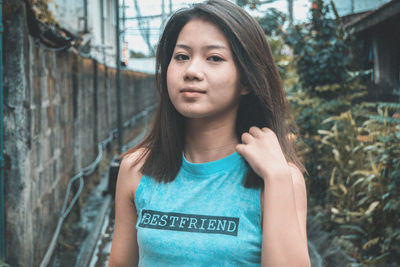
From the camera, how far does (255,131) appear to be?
5.32ft

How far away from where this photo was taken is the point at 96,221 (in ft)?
20.7

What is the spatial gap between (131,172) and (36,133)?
2770 mm

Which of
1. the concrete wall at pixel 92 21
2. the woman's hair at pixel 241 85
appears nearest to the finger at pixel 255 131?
the woman's hair at pixel 241 85

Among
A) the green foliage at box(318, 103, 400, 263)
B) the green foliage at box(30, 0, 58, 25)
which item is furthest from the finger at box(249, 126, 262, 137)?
the green foliage at box(30, 0, 58, 25)

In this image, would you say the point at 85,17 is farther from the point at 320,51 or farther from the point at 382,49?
the point at 382,49

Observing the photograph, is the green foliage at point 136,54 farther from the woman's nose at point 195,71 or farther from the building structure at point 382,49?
the woman's nose at point 195,71

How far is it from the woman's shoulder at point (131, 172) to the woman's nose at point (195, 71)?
415 millimetres

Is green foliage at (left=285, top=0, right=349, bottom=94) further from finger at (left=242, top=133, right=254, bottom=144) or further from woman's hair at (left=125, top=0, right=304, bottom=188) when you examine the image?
finger at (left=242, top=133, right=254, bottom=144)

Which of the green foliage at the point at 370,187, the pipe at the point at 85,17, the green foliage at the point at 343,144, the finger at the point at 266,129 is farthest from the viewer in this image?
the pipe at the point at 85,17

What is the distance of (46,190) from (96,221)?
1.86 metres

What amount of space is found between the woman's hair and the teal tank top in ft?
0.21

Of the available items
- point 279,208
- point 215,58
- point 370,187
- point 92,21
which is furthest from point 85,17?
point 279,208

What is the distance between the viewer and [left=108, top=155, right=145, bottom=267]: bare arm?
169 cm

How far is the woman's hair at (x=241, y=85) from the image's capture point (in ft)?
5.07
